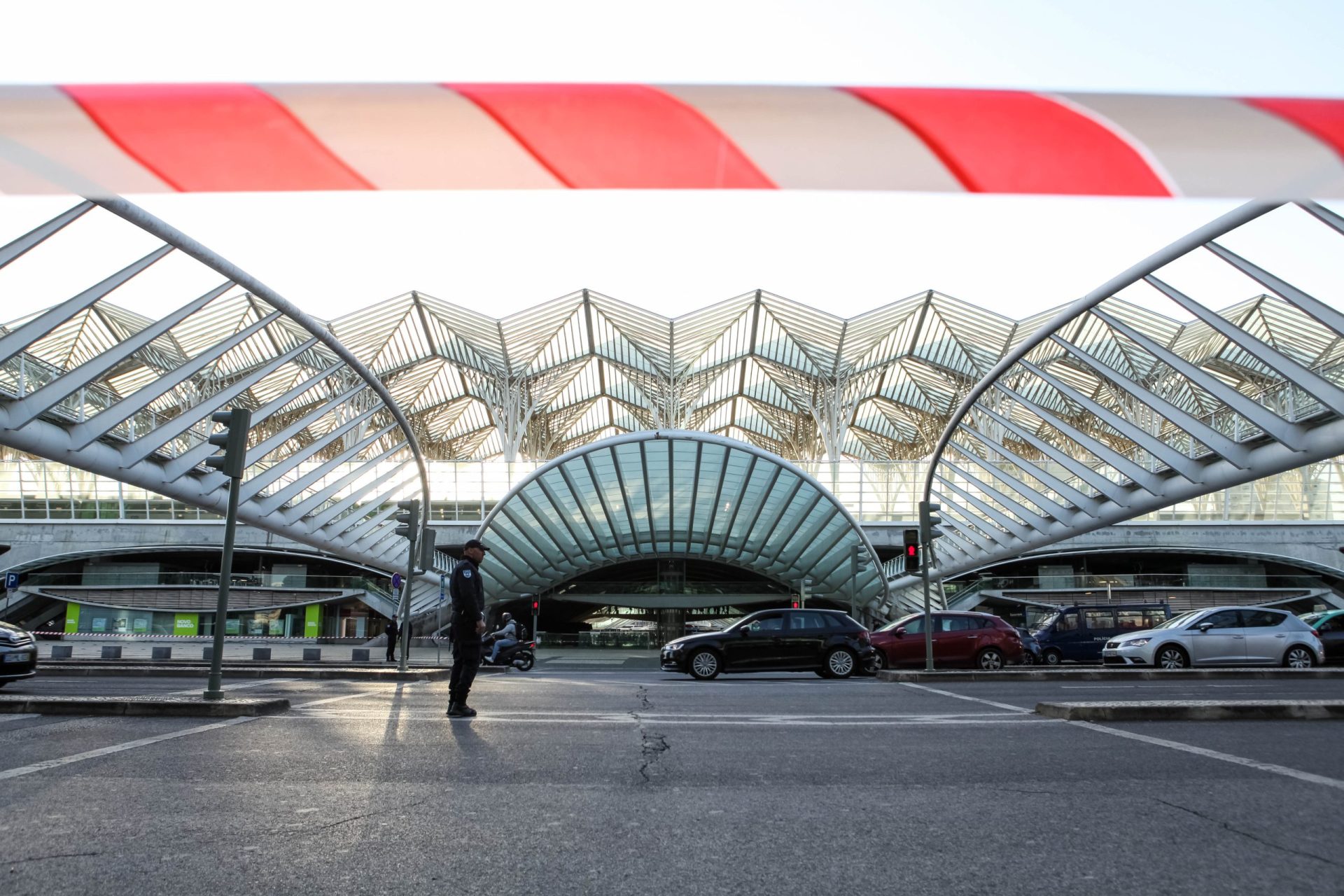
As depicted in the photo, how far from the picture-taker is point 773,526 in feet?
112

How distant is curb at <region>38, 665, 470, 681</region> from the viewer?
15008 millimetres

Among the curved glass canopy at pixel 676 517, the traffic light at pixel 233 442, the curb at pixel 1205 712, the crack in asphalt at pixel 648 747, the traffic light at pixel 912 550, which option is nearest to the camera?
the crack in asphalt at pixel 648 747

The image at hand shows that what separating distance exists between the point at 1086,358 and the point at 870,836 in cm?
1598

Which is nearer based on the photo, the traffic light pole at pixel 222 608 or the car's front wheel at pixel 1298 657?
the traffic light pole at pixel 222 608

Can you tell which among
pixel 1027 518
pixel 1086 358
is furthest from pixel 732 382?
pixel 1086 358

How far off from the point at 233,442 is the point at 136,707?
2973 mm

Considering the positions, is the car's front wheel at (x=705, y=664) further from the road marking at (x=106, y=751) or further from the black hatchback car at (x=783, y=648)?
the road marking at (x=106, y=751)

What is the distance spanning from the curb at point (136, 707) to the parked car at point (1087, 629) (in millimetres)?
20191

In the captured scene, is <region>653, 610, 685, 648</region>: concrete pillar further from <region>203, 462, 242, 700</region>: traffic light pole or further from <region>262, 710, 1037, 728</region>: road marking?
<region>262, 710, 1037, 728</region>: road marking

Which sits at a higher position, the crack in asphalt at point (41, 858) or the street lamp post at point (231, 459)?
the street lamp post at point (231, 459)

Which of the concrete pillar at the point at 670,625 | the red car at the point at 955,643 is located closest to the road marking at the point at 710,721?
the red car at the point at 955,643

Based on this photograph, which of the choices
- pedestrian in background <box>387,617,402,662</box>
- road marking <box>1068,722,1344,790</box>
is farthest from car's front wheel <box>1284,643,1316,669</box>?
pedestrian in background <box>387,617,402,662</box>

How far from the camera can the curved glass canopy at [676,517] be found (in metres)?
31.6

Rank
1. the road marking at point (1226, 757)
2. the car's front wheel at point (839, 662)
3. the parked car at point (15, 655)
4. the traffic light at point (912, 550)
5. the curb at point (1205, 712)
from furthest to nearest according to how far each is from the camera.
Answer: the traffic light at point (912, 550) → the car's front wheel at point (839, 662) → the parked car at point (15, 655) → the curb at point (1205, 712) → the road marking at point (1226, 757)
